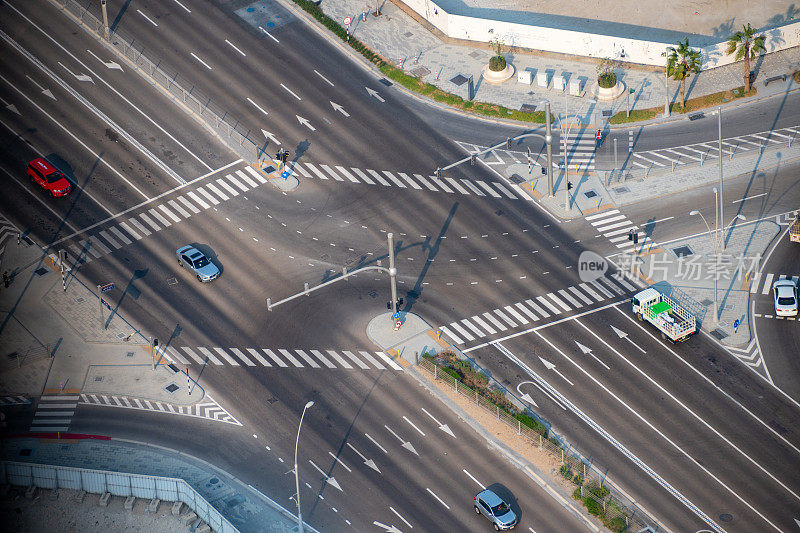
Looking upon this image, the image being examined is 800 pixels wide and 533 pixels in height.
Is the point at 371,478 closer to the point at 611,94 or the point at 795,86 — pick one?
the point at 611,94

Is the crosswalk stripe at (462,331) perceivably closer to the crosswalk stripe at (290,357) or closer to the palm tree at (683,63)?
the crosswalk stripe at (290,357)

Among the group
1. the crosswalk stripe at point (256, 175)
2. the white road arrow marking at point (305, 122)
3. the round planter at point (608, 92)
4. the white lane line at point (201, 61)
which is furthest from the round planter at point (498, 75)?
the white lane line at point (201, 61)

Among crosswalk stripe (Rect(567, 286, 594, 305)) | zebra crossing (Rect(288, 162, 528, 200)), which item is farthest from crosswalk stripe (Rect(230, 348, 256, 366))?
crosswalk stripe (Rect(567, 286, 594, 305))

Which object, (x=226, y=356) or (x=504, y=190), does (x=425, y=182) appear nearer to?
(x=504, y=190)

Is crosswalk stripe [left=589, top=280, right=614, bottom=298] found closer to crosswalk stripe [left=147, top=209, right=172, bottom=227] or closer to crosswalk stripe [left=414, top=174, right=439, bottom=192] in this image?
crosswalk stripe [left=414, top=174, right=439, bottom=192]

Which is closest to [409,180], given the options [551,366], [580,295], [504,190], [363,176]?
[363,176]
